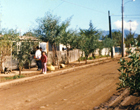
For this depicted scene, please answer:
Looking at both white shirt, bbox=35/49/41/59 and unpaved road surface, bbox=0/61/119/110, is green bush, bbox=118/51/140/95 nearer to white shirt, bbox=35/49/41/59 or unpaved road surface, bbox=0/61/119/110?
unpaved road surface, bbox=0/61/119/110

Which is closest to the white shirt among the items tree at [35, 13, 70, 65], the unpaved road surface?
tree at [35, 13, 70, 65]

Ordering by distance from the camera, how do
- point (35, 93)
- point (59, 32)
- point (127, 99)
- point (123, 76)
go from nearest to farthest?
point (123, 76)
point (127, 99)
point (35, 93)
point (59, 32)

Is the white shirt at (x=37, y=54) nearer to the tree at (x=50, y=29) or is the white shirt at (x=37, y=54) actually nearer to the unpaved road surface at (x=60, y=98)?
the tree at (x=50, y=29)

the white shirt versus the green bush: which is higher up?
the white shirt

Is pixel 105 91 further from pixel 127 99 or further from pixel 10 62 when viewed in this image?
pixel 10 62

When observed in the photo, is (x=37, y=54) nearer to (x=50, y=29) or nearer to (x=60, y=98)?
(x=50, y=29)

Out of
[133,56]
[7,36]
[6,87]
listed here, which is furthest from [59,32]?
[133,56]

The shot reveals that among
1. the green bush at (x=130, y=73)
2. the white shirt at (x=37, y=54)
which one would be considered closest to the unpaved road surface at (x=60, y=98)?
the green bush at (x=130, y=73)

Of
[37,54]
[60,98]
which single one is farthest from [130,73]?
[37,54]

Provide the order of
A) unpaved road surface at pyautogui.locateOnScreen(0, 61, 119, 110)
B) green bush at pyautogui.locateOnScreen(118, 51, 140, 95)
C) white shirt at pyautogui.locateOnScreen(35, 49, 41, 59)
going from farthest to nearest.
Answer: white shirt at pyautogui.locateOnScreen(35, 49, 41, 59), unpaved road surface at pyautogui.locateOnScreen(0, 61, 119, 110), green bush at pyautogui.locateOnScreen(118, 51, 140, 95)

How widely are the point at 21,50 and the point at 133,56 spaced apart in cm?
848

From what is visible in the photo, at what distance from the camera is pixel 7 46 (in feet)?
37.5

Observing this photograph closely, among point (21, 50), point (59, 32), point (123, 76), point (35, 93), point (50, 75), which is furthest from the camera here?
point (59, 32)

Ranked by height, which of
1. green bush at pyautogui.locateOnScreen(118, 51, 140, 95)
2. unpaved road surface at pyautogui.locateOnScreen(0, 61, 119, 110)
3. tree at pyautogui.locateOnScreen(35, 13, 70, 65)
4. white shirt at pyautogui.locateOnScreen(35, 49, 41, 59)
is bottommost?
unpaved road surface at pyautogui.locateOnScreen(0, 61, 119, 110)
